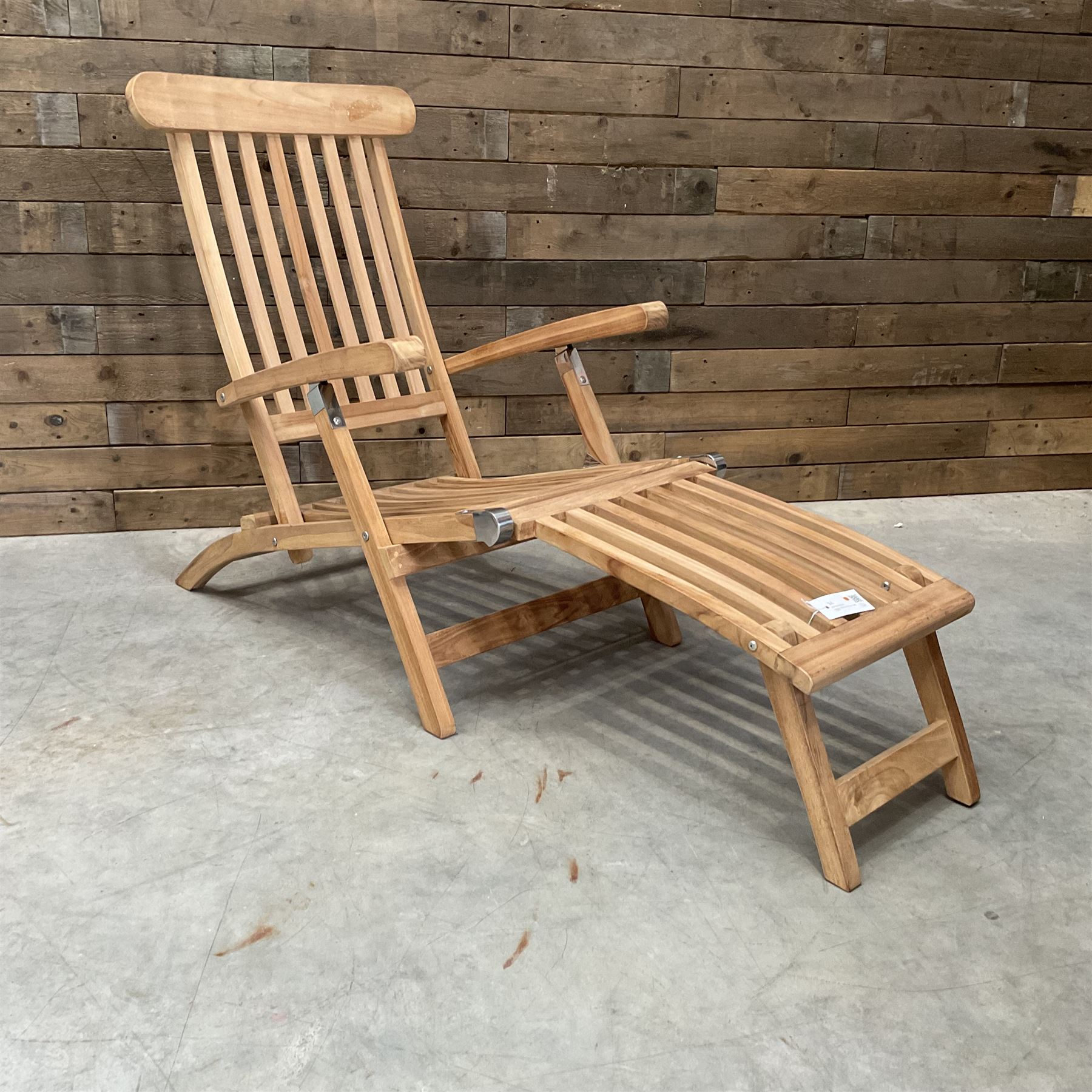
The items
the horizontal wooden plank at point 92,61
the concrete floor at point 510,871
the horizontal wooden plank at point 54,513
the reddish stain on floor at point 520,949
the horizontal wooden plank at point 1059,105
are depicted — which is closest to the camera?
the concrete floor at point 510,871

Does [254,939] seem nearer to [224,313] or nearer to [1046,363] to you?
[224,313]

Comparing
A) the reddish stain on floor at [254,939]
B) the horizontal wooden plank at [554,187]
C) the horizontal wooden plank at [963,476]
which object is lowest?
the horizontal wooden plank at [963,476]

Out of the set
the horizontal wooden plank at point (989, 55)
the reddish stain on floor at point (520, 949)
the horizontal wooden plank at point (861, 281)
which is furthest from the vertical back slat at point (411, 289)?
the horizontal wooden plank at point (989, 55)

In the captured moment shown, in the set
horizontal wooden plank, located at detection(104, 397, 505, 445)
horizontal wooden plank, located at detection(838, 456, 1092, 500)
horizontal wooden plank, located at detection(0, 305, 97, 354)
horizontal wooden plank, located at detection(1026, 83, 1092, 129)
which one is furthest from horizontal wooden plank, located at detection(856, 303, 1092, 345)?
horizontal wooden plank, located at detection(0, 305, 97, 354)

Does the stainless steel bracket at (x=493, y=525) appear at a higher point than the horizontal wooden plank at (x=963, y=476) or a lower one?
higher

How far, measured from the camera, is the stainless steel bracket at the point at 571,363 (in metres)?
2.30

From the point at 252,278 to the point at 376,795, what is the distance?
1.16 metres

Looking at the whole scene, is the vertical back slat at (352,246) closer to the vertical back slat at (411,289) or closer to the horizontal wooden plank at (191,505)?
the vertical back slat at (411,289)

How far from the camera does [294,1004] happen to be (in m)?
1.34

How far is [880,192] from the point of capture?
312 cm

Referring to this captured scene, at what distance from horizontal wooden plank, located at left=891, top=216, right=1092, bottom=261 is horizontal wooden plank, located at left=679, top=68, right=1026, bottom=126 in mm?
272

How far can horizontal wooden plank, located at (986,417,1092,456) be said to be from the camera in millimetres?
3459

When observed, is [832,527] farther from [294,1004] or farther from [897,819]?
[294,1004]

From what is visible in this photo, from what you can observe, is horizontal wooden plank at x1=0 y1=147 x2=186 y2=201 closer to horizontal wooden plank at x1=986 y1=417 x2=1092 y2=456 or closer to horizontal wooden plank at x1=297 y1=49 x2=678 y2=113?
horizontal wooden plank at x1=297 y1=49 x2=678 y2=113
